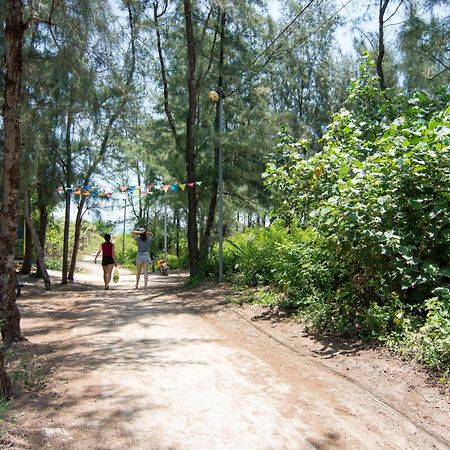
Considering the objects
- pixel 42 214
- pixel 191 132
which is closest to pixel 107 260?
pixel 191 132

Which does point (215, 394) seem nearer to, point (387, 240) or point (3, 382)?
point (3, 382)

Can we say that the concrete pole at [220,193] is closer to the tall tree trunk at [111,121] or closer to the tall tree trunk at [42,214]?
the tall tree trunk at [111,121]

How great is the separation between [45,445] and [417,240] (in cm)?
448

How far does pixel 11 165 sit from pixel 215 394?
12.1 feet

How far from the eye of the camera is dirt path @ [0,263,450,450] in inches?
125

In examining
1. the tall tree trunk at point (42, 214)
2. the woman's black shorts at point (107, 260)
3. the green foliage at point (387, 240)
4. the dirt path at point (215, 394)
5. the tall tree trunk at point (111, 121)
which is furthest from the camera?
the tall tree trunk at point (42, 214)

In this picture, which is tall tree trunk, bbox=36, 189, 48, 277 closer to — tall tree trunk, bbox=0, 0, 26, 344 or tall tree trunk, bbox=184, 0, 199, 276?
tall tree trunk, bbox=184, 0, 199, 276

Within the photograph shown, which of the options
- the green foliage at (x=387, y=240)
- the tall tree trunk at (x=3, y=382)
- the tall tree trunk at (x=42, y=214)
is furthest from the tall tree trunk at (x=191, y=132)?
the tall tree trunk at (x=3, y=382)

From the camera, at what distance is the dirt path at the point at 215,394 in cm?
318

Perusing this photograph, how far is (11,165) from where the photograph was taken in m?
5.60

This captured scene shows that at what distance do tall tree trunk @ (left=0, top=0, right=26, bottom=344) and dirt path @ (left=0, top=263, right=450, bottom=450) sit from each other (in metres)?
0.51

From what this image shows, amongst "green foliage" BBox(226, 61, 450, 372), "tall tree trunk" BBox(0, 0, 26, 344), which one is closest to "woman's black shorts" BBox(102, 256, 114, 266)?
"green foliage" BBox(226, 61, 450, 372)

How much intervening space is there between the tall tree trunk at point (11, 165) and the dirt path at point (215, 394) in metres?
0.51

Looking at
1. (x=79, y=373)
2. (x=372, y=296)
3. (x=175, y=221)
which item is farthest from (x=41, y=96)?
(x=175, y=221)
